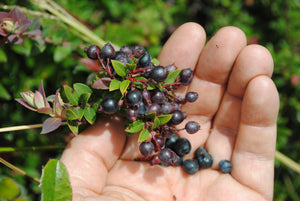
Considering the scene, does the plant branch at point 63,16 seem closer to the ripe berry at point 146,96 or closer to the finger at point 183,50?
the finger at point 183,50

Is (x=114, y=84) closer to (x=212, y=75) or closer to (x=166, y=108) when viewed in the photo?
(x=166, y=108)

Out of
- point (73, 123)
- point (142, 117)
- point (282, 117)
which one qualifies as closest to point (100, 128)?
point (73, 123)

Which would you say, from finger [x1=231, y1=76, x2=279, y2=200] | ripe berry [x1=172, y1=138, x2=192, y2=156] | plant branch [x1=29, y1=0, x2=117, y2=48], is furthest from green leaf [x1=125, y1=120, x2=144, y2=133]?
plant branch [x1=29, y1=0, x2=117, y2=48]

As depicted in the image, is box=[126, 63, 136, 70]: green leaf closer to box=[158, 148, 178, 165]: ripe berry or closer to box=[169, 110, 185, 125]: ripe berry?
box=[169, 110, 185, 125]: ripe berry

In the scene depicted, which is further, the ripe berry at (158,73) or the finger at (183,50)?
the finger at (183,50)

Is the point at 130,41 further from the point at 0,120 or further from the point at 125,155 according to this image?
the point at 0,120

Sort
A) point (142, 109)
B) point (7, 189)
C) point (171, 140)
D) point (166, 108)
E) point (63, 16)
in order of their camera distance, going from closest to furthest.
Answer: point (7, 189), point (142, 109), point (166, 108), point (171, 140), point (63, 16)

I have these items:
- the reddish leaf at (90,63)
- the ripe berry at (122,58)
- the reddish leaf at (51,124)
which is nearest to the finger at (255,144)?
the ripe berry at (122,58)

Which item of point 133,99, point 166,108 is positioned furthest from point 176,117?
point 133,99
